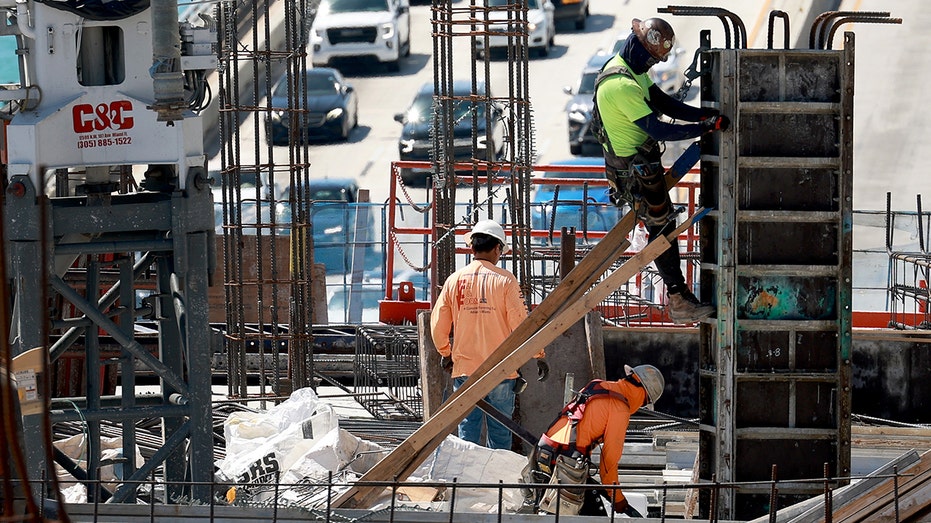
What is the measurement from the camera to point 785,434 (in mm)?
10750

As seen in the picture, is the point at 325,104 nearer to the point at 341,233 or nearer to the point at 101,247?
the point at 341,233

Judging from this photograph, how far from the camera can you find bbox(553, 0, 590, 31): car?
41.2m

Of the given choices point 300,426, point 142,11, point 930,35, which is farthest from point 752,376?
point 930,35

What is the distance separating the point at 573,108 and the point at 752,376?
2395 cm

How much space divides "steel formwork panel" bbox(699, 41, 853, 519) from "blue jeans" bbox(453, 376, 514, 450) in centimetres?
208

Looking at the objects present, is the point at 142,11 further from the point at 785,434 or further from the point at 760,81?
the point at 785,434

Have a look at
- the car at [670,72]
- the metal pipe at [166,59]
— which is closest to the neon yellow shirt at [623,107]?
the metal pipe at [166,59]

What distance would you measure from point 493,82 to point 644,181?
2719 cm

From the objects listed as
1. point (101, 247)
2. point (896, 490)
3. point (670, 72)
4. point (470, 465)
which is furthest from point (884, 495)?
point (670, 72)

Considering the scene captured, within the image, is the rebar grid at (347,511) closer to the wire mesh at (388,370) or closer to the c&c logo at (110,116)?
the c&c logo at (110,116)

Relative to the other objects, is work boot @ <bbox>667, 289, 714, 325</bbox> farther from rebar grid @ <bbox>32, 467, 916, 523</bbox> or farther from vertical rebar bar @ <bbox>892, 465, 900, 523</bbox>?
vertical rebar bar @ <bbox>892, 465, 900, 523</bbox>

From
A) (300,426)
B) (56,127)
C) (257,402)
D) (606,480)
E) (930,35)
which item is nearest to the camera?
(606,480)

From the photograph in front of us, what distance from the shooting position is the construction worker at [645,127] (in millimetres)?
10430

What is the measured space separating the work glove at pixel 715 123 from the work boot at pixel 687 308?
1145mm
